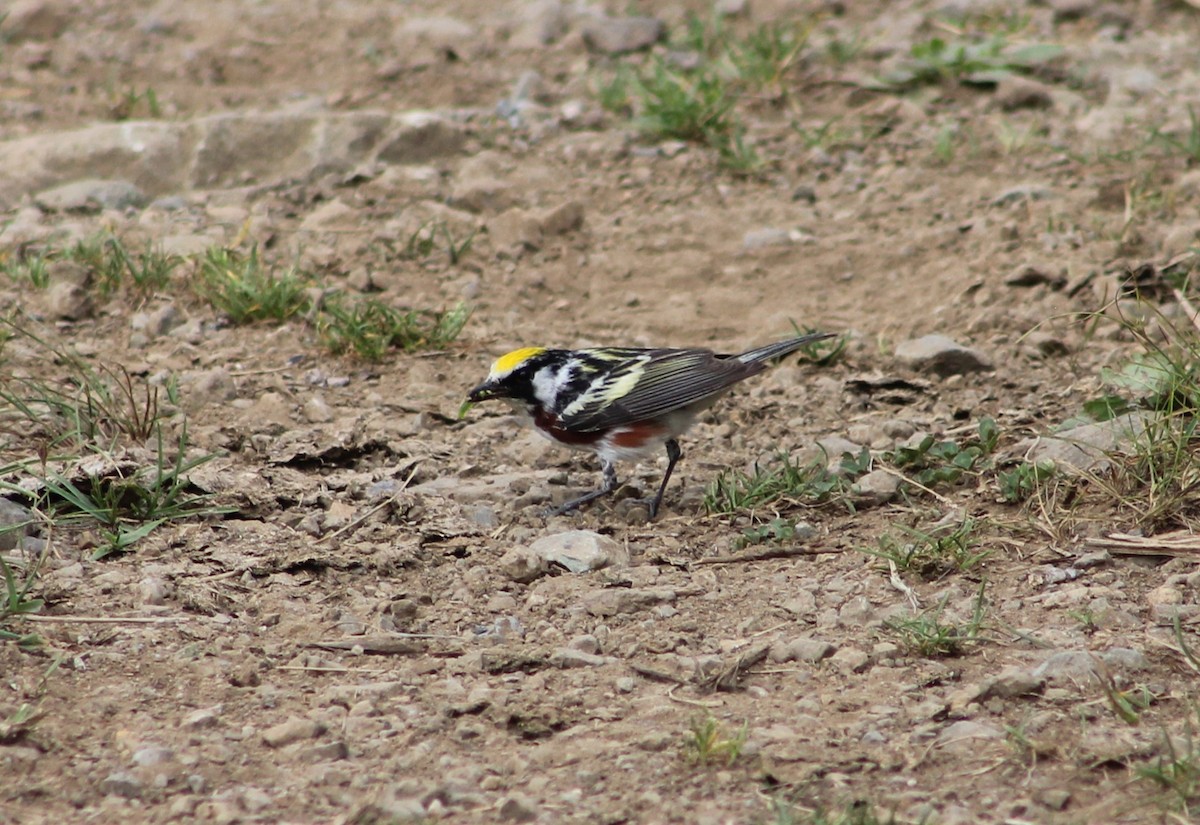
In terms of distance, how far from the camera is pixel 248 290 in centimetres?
720

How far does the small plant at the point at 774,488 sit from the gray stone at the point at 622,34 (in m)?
5.51

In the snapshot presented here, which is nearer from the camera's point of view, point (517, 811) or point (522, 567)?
point (517, 811)

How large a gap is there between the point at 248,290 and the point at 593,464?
197 centimetres

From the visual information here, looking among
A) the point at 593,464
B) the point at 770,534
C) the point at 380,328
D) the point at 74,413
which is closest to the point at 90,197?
the point at 380,328

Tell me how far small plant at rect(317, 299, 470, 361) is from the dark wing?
1.25 m

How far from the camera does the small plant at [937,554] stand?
4.94 meters

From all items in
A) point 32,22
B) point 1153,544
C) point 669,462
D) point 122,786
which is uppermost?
point 32,22

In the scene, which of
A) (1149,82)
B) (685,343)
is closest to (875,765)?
(685,343)

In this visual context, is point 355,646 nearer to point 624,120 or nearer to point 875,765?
point 875,765

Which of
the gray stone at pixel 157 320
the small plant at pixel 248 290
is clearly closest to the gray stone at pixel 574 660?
the small plant at pixel 248 290

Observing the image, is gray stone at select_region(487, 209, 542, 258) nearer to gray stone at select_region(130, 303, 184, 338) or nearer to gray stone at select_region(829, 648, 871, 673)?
gray stone at select_region(130, 303, 184, 338)

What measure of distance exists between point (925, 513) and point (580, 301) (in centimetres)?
284

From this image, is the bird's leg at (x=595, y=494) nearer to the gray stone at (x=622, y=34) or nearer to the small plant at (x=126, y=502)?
the small plant at (x=126, y=502)

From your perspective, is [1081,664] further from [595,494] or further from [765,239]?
[765,239]
